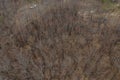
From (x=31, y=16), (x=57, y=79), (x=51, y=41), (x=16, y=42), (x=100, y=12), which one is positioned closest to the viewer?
(x=57, y=79)

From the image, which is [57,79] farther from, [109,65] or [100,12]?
[100,12]

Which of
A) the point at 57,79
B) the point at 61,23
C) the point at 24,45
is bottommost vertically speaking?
the point at 57,79

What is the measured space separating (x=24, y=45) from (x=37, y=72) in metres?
2.04

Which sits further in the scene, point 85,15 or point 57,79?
point 85,15

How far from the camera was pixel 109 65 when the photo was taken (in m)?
10.8

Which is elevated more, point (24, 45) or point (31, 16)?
point (31, 16)

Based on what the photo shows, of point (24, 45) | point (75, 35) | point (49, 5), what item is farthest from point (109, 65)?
point (49, 5)

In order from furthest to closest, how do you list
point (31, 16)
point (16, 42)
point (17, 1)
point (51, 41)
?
1. point (17, 1)
2. point (31, 16)
3. point (16, 42)
4. point (51, 41)

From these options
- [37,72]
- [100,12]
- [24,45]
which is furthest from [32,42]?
[100,12]

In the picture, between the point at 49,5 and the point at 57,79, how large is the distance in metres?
5.00

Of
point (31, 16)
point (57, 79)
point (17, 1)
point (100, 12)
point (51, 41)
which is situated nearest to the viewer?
point (57, 79)

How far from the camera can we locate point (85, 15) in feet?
44.9

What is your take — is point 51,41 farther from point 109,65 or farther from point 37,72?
point 109,65

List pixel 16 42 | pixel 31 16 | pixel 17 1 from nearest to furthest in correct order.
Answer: pixel 16 42, pixel 31 16, pixel 17 1
